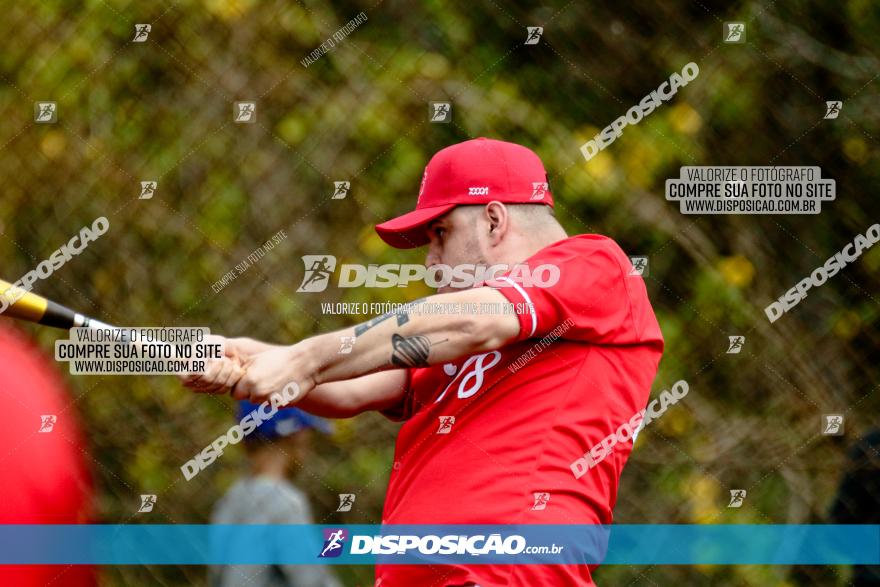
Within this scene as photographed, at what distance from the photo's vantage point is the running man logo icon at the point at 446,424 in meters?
3.01

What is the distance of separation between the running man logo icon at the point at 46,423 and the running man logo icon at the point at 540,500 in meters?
1.80

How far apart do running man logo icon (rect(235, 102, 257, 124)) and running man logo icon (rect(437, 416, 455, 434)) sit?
242cm

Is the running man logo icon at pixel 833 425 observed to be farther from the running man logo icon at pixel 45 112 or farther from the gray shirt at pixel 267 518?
the running man logo icon at pixel 45 112

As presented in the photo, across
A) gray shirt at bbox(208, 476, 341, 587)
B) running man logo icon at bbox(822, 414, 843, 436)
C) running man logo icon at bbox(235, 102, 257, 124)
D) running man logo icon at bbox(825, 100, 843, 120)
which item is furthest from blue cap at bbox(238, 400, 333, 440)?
running man logo icon at bbox(825, 100, 843, 120)

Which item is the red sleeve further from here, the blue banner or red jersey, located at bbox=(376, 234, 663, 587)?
the blue banner

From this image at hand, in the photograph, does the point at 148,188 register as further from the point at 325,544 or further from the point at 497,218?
the point at 497,218

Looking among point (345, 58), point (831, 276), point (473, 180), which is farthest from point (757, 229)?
point (473, 180)

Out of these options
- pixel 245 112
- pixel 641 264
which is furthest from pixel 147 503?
pixel 641 264

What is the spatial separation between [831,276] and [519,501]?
253 cm

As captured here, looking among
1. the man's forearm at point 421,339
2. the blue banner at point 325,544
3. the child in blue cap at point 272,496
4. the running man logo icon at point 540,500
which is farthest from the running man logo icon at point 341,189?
the running man logo icon at point 540,500

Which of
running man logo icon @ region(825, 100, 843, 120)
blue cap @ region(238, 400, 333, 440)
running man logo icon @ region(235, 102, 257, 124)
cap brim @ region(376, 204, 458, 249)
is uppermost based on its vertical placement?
running man logo icon @ region(235, 102, 257, 124)

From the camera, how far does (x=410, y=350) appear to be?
291 centimetres

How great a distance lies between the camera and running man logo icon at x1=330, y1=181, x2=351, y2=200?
199 inches

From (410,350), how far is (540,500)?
45 cm
